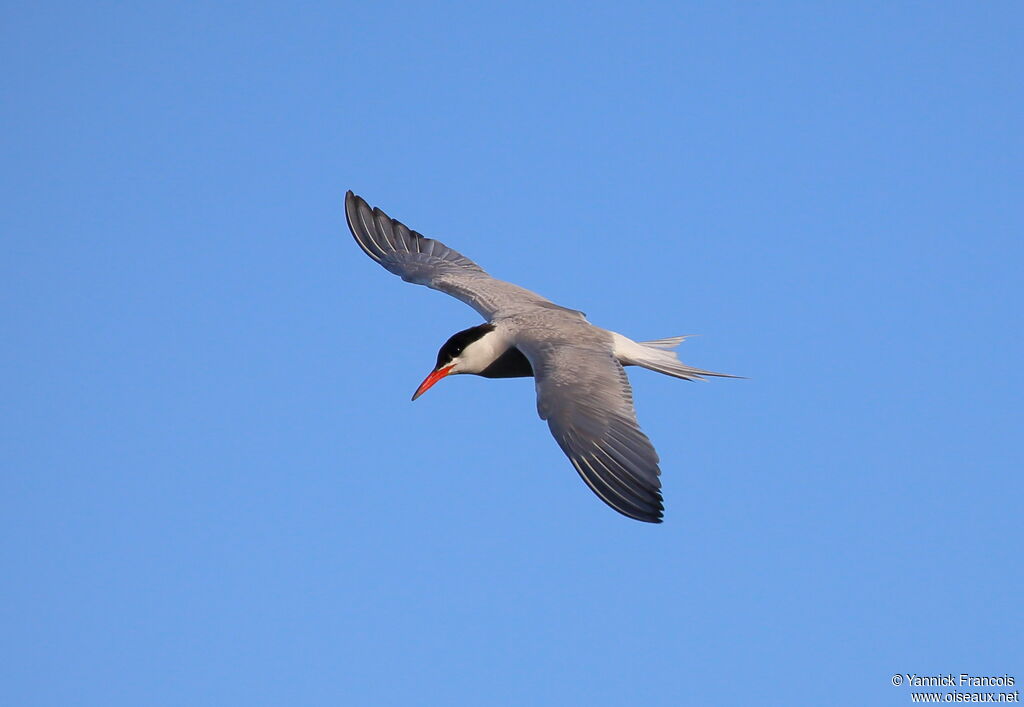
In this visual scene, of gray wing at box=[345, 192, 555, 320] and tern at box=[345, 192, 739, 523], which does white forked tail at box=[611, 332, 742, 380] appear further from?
gray wing at box=[345, 192, 555, 320]

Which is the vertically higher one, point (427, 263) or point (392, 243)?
point (392, 243)

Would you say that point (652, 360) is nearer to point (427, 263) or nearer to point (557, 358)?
point (557, 358)

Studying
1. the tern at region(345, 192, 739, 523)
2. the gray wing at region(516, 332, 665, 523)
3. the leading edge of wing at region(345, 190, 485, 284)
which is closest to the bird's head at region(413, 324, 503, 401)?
the tern at region(345, 192, 739, 523)

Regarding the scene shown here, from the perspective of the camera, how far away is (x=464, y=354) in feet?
32.9

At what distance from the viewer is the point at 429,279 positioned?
12.1 metres

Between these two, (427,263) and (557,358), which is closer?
(557,358)

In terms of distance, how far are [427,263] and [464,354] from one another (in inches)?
115

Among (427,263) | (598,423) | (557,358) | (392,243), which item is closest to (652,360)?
(557,358)

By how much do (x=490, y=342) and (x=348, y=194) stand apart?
13.0 ft

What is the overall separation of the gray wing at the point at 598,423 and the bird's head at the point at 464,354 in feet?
1.68

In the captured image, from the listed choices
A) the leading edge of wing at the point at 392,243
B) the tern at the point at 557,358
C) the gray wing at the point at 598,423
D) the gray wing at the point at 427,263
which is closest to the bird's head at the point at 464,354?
the tern at the point at 557,358

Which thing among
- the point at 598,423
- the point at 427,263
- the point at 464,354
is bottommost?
the point at 598,423

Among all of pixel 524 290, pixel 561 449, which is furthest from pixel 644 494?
pixel 524 290

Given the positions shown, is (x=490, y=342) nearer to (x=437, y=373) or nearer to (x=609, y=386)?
(x=437, y=373)
